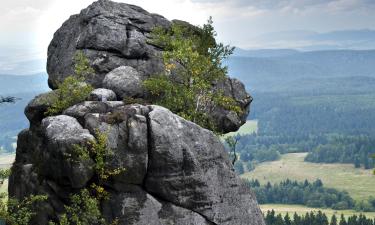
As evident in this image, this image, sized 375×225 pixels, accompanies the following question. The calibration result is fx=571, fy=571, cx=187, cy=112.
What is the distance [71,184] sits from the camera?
34875 mm

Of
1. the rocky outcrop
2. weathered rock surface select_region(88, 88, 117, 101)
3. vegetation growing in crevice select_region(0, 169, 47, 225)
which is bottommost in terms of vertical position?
vegetation growing in crevice select_region(0, 169, 47, 225)

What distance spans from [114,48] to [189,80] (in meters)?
8.94

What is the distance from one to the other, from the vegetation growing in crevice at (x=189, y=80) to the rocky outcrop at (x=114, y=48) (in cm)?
131

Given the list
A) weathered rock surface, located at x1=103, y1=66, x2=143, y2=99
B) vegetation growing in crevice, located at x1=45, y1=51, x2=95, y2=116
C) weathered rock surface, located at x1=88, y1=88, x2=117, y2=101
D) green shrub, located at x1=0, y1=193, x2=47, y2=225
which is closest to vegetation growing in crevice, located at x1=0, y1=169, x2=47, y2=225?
green shrub, located at x1=0, y1=193, x2=47, y2=225

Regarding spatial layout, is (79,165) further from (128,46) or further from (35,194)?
(128,46)

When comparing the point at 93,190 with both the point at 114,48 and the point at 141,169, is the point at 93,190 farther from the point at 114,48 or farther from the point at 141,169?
the point at 114,48

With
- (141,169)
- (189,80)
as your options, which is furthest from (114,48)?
(141,169)

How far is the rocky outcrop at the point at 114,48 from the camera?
48.7 metres

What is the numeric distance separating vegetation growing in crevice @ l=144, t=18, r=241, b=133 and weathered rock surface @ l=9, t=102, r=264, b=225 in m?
5.22

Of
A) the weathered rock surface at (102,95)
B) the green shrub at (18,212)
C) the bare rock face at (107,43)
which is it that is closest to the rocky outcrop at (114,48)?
the bare rock face at (107,43)

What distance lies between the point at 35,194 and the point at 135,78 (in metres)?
12.1

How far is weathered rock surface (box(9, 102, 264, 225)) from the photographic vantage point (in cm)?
3444

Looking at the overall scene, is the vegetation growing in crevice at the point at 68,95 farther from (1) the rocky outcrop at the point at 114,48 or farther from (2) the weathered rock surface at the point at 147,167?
(1) the rocky outcrop at the point at 114,48

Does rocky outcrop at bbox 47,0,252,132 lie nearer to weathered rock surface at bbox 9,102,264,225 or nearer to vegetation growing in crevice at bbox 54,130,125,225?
weathered rock surface at bbox 9,102,264,225
